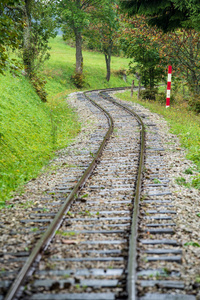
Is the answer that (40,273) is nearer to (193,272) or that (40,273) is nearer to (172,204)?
(193,272)

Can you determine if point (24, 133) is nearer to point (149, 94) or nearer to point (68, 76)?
point (149, 94)

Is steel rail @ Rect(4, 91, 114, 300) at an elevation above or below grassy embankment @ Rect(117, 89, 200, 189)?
below

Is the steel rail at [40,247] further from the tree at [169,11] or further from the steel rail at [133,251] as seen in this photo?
the tree at [169,11]

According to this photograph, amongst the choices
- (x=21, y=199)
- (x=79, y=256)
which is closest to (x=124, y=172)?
(x=21, y=199)

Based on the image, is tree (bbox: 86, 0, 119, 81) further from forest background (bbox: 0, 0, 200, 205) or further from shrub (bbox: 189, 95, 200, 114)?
shrub (bbox: 189, 95, 200, 114)

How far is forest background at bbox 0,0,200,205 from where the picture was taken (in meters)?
7.91

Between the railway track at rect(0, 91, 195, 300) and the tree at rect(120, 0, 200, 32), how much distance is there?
5.27 m

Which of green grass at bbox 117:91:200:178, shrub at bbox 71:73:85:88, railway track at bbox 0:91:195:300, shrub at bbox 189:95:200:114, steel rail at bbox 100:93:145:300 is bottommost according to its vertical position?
railway track at bbox 0:91:195:300

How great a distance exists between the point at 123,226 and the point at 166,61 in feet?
56.9

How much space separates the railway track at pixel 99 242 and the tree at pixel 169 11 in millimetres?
5267

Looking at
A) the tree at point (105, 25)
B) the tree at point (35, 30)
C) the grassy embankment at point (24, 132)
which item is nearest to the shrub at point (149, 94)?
the grassy embankment at point (24, 132)

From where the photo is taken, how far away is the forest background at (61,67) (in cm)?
791

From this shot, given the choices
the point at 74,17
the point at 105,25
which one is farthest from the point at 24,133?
the point at 105,25

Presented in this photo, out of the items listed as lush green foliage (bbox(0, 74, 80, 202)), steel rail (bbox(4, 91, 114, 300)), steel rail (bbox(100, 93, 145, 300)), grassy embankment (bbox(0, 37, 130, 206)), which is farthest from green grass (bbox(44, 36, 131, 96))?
steel rail (bbox(100, 93, 145, 300))
